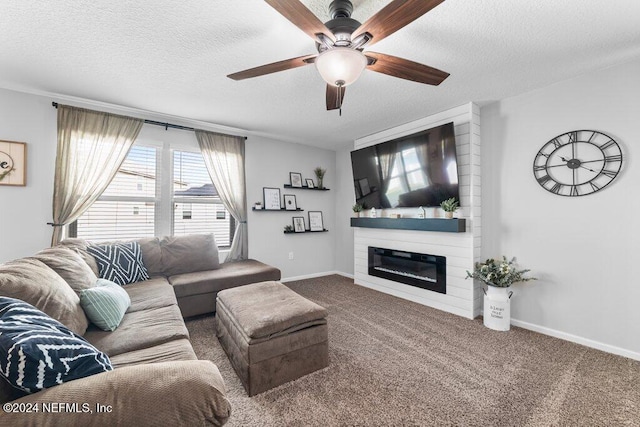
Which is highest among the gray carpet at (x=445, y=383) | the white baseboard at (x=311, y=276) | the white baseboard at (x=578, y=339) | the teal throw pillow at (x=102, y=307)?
the teal throw pillow at (x=102, y=307)

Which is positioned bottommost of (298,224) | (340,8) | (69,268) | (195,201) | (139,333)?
(139,333)

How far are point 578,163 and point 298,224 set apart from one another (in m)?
3.61

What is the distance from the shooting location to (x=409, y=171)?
344cm

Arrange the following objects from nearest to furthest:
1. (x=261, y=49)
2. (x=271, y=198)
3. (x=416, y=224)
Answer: (x=261, y=49)
(x=416, y=224)
(x=271, y=198)

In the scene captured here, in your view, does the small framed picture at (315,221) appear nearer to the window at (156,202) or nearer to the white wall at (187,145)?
the white wall at (187,145)

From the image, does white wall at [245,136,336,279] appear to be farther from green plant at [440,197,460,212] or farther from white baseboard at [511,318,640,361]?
white baseboard at [511,318,640,361]

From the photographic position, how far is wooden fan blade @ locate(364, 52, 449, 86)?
1.63 meters

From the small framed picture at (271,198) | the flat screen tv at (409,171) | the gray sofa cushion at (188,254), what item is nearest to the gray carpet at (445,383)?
the gray sofa cushion at (188,254)

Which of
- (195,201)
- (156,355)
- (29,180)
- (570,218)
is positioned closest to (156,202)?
(195,201)

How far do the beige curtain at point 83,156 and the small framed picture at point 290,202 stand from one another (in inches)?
88.9

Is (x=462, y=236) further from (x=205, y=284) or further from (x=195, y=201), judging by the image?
(x=195, y=201)

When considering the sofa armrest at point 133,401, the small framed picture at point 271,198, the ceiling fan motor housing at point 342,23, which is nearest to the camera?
the sofa armrest at point 133,401

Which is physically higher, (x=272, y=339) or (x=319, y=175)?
(x=319, y=175)

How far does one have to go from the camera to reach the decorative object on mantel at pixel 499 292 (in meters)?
2.61
